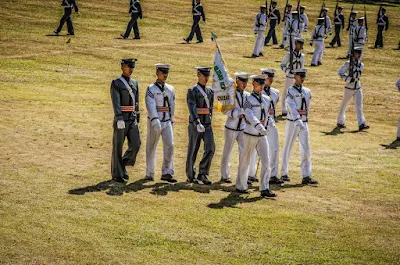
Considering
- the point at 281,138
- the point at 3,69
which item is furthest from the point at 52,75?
the point at 281,138

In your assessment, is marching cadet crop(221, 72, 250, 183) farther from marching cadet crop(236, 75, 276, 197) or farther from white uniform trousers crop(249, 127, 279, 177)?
white uniform trousers crop(249, 127, 279, 177)

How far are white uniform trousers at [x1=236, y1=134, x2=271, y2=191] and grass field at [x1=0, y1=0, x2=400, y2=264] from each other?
368 millimetres

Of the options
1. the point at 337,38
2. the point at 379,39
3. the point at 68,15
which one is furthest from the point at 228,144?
the point at 379,39

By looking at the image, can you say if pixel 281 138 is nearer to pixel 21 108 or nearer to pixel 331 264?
pixel 21 108

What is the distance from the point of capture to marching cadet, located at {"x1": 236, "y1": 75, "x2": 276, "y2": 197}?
1662cm

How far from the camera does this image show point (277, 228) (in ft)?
47.9

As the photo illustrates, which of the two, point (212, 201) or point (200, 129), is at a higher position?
point (200, 129)

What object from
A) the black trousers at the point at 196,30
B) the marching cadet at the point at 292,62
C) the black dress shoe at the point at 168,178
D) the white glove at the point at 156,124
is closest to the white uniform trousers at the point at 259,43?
the black trousers at the point at 196,30

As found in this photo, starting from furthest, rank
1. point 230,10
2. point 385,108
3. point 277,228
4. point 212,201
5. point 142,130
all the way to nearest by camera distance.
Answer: point 230,10 → point 385,108 → point 142,130 → point 212,201 → point 277,228

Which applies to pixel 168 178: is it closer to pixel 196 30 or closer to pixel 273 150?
pixel 273 150

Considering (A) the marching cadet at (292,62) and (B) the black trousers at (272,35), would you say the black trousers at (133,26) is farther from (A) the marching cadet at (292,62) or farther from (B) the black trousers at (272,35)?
(A) the marching cadet at (292,62)

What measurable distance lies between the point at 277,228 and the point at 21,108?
38.5 ft

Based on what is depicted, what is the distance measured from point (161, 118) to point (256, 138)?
2039 mm

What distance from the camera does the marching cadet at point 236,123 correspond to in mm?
17156
